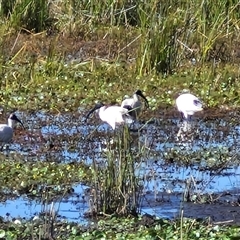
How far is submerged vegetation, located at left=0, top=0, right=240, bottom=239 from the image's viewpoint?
7660 mm

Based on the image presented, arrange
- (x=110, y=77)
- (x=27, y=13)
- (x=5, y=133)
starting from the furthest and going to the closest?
1. (x=27, y=13)
2. (x=110, y=77)
3. (x=5, y=133)

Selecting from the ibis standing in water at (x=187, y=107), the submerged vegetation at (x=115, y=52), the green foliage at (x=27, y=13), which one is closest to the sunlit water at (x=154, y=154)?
the ibis standing in water at (x=187, y=107)

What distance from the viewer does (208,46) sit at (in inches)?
573

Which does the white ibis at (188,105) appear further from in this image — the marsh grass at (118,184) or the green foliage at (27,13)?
the green foliage at (27,13)

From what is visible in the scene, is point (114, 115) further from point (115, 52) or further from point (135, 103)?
point (115, 52)

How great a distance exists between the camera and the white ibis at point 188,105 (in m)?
11.9

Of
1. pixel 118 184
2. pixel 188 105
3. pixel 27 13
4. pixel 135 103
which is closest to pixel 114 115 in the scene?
pixel 135 103

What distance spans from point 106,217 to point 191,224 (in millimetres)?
1127

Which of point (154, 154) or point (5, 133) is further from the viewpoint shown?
point (5, 133)

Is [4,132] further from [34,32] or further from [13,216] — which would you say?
[34,32]

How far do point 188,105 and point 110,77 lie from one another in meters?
2.56

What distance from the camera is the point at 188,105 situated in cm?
1189

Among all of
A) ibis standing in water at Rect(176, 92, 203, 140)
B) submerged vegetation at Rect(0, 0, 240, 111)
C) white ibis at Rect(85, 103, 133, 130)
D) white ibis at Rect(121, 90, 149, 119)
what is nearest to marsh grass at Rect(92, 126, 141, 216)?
white ibis at Rect(85, 103, 133, 130)

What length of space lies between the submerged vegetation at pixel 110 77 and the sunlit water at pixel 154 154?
0.09 m
